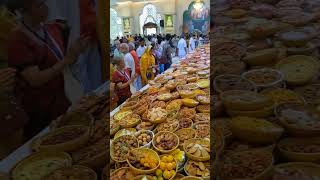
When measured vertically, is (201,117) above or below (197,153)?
above

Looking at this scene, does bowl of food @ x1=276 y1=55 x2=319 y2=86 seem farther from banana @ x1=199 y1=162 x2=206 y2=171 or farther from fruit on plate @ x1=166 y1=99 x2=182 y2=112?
fruit on plate @ x1=166 y1=99 x2=182 y2=112

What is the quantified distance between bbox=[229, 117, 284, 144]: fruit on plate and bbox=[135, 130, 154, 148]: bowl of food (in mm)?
852

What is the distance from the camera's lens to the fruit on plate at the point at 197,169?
1657 mm

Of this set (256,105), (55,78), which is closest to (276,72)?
(256,105)

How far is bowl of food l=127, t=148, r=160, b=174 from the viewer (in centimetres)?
170

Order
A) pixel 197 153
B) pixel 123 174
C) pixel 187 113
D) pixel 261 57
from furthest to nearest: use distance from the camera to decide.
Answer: pixel 187 113 < pixel 197 153 < pixel 123 174 < pixel 261 57

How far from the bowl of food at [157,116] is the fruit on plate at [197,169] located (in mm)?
415

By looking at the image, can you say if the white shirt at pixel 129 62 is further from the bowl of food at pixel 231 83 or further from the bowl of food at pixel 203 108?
the bowl of food at pixel 231 83

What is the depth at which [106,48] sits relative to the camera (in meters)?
1.39

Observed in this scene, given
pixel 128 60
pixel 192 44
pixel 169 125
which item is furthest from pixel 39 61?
pixel 192 44

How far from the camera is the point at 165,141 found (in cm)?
191

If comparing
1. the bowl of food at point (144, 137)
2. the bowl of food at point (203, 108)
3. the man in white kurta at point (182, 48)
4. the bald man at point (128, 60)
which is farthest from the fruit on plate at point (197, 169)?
the man in white kurta at point (182, 48)

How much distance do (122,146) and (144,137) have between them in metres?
0.15

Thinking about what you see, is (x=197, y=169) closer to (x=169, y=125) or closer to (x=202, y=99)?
(x=169, y=125)
